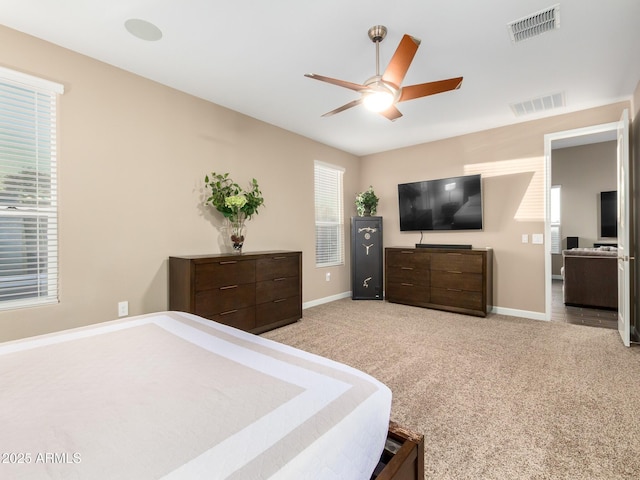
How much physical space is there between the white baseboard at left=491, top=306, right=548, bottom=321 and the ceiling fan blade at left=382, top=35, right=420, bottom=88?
11.8 feet

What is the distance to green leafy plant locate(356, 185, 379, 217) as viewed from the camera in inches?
209

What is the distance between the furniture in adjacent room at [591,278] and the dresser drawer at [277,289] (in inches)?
169

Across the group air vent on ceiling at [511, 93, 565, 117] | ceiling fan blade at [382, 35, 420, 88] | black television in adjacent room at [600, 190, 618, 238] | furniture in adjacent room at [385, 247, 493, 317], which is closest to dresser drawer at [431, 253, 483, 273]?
furniture in adjacent room at [385, 247, 493, 317]

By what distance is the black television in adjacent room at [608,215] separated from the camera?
20.0ft

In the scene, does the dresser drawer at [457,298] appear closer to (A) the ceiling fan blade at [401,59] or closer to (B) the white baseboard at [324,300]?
(B) the white baseboard at [324,300]

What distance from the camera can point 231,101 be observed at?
3.48m

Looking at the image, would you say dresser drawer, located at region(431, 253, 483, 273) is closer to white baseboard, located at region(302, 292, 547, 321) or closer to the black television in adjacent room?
white baseboard, located at region(302, 292, 547, 321)

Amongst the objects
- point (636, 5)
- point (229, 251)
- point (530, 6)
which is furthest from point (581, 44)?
point (229, 251)

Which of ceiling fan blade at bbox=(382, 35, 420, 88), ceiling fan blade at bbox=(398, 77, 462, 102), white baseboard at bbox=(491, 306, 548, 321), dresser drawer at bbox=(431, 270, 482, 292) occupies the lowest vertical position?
white baseboard at bbox=(491, 306, 548, 321)

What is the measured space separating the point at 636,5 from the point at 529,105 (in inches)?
63.6

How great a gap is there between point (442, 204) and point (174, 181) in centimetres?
378

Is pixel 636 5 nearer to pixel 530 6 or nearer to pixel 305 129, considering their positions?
pixel 530 6

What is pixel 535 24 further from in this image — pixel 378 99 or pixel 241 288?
pixel 241 288

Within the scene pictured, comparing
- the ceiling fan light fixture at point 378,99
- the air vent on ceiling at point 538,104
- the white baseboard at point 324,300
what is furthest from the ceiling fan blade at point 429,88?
the white baseboard at point 324,300
